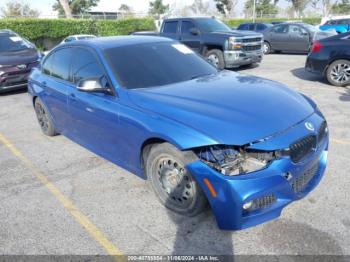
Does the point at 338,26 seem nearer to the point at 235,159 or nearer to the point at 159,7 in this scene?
the point at 235,159

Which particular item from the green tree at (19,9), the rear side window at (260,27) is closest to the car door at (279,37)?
the rear side window at (260,27)

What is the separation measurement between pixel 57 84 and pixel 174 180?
2.59 metres

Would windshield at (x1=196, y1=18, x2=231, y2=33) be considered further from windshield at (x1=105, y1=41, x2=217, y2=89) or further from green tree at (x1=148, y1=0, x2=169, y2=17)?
green tree at (x1=148, y1=0, x2=169, y2=17)

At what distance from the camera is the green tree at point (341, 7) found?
59737mm

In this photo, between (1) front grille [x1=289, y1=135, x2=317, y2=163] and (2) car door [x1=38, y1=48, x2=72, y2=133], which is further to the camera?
(2) car door [x1=38, y1=48, x2=72, y2=133]

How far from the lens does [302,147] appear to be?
2992 mm

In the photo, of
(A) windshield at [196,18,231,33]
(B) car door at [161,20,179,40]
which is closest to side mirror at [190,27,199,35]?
(A) windshield at [196,18,231,33]

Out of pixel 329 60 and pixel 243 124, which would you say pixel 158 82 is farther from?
pixel 329 60

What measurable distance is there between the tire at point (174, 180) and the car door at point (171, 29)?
31.4 feet

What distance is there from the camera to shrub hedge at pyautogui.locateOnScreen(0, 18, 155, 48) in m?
23.1

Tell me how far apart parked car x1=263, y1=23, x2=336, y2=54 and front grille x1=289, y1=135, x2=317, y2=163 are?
13980mm

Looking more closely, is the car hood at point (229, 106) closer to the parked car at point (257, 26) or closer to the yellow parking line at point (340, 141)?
the yellow parking line at point (340, 141)

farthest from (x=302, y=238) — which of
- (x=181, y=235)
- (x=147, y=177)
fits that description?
(x=147, y=177)

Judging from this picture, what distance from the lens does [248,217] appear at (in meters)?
2.77
